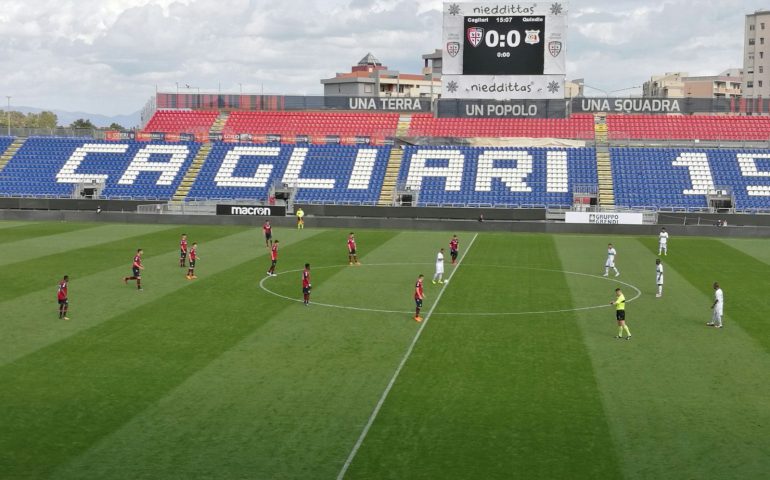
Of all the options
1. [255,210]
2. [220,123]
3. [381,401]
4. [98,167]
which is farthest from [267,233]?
[220,123]

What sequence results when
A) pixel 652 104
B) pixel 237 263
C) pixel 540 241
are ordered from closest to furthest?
1. pixel 237 263
2. pixel 540 241
3. pixel 652 104

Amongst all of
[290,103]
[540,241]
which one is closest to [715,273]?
[540,241]

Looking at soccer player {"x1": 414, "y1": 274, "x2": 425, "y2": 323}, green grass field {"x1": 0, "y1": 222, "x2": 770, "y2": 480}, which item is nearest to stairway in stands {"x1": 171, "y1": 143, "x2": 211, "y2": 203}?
green grass field {"x1": 0, "y1": 222, "x2": 770, "y2": 480}

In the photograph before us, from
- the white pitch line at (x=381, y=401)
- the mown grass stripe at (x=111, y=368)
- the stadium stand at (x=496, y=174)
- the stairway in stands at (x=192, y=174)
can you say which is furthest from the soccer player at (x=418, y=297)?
the stairway in stands at (x=192, y=174)

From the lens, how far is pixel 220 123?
3561 inches

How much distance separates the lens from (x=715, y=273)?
37938mm

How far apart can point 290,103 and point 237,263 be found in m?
53.7

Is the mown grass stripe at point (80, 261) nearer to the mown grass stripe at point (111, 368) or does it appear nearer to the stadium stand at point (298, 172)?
the mown grass stripe at point (111, 368)

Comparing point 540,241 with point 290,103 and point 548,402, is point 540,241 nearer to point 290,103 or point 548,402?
point 548,402

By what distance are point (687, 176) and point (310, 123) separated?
130ft

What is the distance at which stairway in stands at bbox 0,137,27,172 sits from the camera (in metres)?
75.5

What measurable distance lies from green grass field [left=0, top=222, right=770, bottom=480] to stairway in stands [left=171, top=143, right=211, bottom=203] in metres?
32.8

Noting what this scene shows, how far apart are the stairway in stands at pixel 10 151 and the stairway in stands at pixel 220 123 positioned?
18.7 metres

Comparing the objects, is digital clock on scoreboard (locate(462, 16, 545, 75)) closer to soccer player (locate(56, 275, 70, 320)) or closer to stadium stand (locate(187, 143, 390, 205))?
stadium stand (locate(187, 143, 390, 205))
